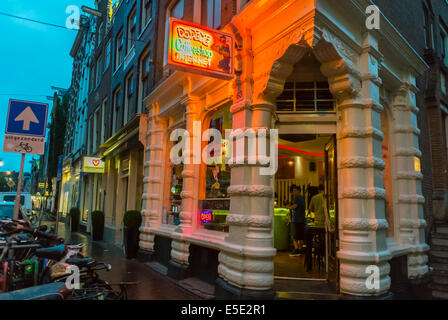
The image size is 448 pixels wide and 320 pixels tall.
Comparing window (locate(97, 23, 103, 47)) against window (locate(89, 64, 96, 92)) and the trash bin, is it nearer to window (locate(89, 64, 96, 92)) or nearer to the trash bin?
window (locate(89, 64, 96, 92))

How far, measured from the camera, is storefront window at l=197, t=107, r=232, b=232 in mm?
6754

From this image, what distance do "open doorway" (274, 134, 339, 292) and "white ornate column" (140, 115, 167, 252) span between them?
3.51m

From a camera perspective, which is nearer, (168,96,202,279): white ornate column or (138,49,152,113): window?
(168,96,202,279): white ornate column

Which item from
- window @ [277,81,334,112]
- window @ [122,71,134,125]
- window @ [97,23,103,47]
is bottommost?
window @ [277,81,334,112]

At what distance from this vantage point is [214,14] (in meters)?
7.95

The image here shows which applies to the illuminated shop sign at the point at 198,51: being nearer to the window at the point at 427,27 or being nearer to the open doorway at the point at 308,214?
the open doorway at the point at 308,214

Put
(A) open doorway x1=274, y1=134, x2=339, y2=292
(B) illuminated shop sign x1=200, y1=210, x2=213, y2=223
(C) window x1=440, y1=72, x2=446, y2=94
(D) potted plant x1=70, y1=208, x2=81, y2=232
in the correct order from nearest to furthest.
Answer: (A) open doorway x1=274, y1=134, x2=339, y2=292 < (B) illuminated shop sign x1=200, y1=210, x2=213, y2=223 < (C) window x1=440, y1=72, x2=446, y2=94 < (D) potted plant x1=70, y1=208, x2=81, y2=232

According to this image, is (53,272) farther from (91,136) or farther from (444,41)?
(91,136)

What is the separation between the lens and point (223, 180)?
6902 millimetres

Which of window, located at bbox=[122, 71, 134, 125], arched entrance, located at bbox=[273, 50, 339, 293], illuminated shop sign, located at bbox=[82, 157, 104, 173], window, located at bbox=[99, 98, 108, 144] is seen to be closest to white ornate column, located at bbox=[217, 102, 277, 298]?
arched entrance, located at bbox=[273, 50, 339, 293]

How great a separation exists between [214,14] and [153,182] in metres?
4.85
